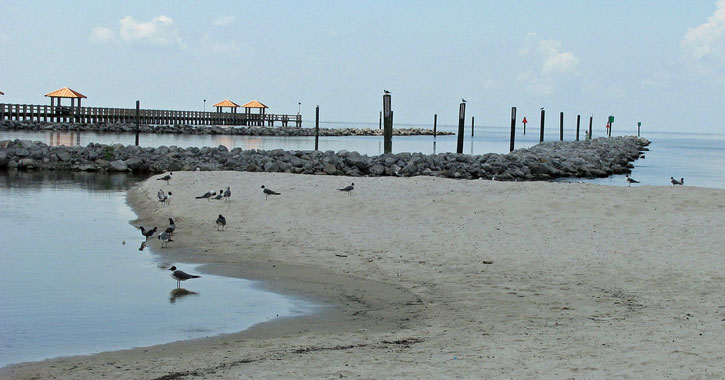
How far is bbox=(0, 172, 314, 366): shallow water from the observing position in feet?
24.8

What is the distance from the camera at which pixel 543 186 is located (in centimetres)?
1705

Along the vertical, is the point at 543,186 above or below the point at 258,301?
above

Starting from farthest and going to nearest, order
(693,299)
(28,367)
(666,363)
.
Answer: (693,299) → (28,367) → (666,363)

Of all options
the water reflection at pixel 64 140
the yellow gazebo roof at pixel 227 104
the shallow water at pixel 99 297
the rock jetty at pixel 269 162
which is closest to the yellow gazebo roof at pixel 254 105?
the yellow gazebo roof at pixel 227 104

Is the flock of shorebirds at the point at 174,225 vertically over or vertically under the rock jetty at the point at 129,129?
under

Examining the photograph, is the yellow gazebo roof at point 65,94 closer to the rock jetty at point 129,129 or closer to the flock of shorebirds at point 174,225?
the rock jetty at point 129,129

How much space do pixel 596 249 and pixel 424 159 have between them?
19.7 metres

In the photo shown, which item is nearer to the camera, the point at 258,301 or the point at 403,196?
the point at 258,301

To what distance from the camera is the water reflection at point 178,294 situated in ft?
30.7

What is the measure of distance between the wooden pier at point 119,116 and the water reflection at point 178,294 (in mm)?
79560

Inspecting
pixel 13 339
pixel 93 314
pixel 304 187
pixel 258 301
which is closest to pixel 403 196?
pixel 304 187

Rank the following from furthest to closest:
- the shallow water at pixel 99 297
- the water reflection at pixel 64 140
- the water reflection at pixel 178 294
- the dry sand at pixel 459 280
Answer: the water reflection at pixel 64 140, the water reflection at pixel 178 294, the shallow water at pixel 99 297, the dry sand at pixel 459 280

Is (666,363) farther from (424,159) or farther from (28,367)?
(424,159)

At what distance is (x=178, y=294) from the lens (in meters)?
9.55
